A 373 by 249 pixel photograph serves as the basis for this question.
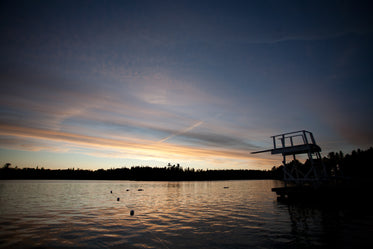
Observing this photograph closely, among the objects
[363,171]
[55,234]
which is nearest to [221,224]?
[55,234]

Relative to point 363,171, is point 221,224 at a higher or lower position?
lower

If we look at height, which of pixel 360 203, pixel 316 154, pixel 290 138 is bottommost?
pixel 360 203

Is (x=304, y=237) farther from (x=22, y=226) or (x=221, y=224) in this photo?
(x=22, y=226)

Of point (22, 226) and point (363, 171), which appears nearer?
point (22, 226)

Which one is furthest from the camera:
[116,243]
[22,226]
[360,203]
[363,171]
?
[363,171]

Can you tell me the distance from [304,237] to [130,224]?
11960mm

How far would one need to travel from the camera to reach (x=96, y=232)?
A: 1266cm

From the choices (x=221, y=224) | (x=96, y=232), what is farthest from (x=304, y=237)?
(x=96, y=232)

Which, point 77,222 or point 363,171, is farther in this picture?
point 363,171

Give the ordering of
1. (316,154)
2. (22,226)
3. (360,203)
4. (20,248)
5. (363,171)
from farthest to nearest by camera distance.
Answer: (363,171)
(316,154)
(360,203)
(22,226)
(20,248)

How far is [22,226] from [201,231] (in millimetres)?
13618

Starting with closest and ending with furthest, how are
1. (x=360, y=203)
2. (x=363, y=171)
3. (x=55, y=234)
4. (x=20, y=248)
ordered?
(x=20, y=248) < (x=55, y=234) < (x=360, y=203) < (x=363, y=171)

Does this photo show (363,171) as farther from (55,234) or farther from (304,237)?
(55,234)

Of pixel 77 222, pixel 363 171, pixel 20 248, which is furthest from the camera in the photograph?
pixel 363 171
